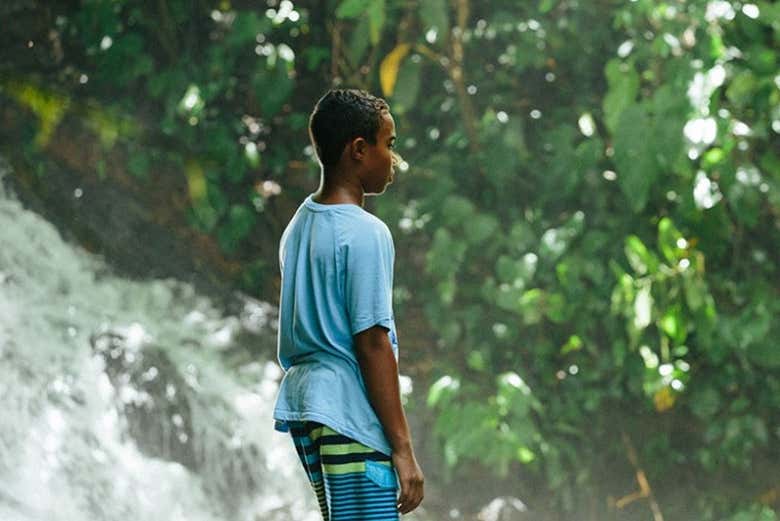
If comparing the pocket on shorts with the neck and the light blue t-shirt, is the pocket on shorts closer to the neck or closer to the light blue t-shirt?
the light blue t-shirt

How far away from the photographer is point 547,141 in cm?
353

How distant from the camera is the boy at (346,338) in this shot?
127 cm

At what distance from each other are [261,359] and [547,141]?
1.00m

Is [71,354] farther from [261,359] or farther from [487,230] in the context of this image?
[487,230]

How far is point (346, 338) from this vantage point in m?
1.29

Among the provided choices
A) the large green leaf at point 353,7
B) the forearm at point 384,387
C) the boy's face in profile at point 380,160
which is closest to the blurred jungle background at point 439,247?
the large green leaf at point 353,7

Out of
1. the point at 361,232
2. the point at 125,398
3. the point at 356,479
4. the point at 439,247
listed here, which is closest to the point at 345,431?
the point at 356,479

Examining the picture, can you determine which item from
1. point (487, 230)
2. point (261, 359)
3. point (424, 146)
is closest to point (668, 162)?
point (487, 230)

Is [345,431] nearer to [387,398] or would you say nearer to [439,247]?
[387,398]

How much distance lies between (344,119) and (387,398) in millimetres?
286

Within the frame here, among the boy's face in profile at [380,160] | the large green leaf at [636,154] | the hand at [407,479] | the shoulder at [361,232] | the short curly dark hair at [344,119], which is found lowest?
the large green leaf at [636,154]

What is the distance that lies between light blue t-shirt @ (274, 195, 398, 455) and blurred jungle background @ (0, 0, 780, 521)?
1.98 m

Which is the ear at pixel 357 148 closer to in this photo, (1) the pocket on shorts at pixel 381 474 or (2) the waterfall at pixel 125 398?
(1) the pocket on shorts at pixel 381 474

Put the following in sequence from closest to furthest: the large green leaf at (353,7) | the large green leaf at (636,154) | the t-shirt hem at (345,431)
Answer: the t-shirt hem at (345,431) < the large green leaf at (636,154) < the large green leaf at (353,7)
